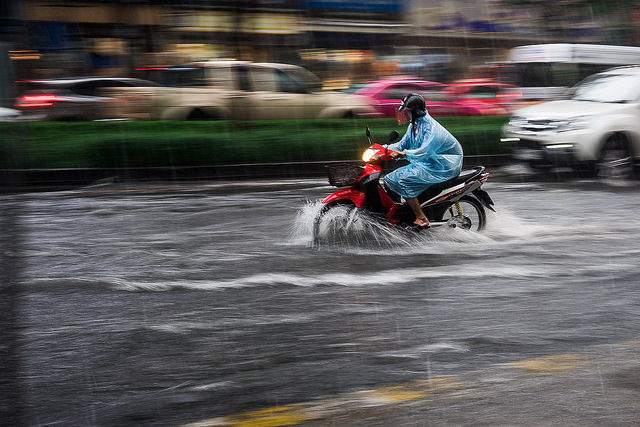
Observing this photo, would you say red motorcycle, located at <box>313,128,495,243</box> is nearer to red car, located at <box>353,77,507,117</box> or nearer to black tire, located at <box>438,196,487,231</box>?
black tire, located at <box>438,196,487,231</box>

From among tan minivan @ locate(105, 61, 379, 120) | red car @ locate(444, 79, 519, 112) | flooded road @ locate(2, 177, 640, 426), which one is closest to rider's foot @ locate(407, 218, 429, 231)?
flooded road @ locate(2, 177, 640, 426)

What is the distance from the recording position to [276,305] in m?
5.80

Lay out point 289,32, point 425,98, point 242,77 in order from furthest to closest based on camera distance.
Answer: point 289,32
point 425,98
point 242,77

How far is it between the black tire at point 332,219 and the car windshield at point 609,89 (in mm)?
7590

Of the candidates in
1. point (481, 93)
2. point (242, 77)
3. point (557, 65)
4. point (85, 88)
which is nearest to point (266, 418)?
point (85, 88)

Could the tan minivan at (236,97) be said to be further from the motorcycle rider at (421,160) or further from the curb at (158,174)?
the motorcycle rider at (421,160)

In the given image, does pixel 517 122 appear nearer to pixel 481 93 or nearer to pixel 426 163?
pixel 426 163

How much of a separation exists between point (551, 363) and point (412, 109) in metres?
3.91

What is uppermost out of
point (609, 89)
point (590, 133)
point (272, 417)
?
point (609, 89)

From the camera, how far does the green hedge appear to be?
46.3 feet

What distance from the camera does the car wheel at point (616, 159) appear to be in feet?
43.7

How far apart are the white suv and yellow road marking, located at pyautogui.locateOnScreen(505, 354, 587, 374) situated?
9.21 meters

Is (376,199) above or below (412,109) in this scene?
below

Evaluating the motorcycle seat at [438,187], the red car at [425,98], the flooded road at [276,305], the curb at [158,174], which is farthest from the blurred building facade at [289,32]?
the motorcycle seat at [438,187]
